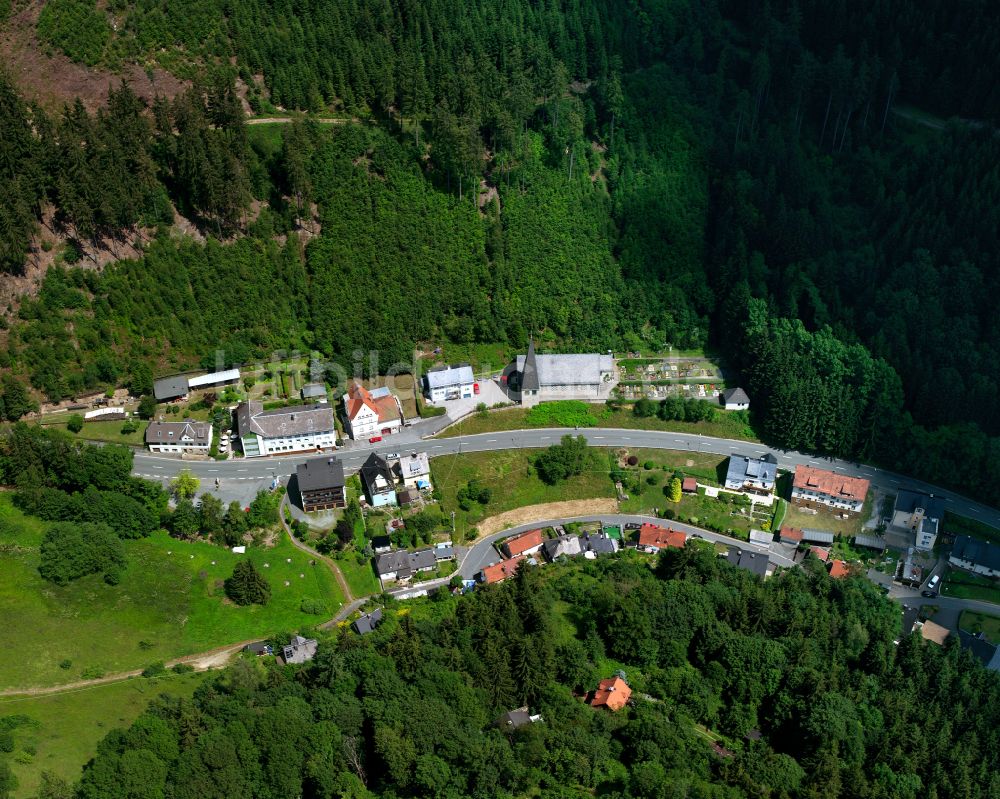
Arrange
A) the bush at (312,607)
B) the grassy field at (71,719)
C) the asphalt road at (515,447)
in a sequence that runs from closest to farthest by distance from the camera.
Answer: the grassy field at (71,719) → the bush at (312,607) → the asphalt road at (515,447)

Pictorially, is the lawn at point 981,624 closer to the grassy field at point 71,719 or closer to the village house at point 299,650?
the village house at point 299,650

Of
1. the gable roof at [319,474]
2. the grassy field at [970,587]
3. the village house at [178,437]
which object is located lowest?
the grassy field at [970,587]

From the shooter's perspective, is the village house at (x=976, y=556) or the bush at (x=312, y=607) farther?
the village house at (x=976, y=556)

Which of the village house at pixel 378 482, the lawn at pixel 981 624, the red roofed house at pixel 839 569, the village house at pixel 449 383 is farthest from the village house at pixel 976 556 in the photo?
the village house at pixel 378 482

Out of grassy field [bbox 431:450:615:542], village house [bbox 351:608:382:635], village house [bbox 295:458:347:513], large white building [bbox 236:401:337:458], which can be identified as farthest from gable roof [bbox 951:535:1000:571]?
large white building [bbox 236:401:337:458]

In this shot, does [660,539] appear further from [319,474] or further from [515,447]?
[319,474]

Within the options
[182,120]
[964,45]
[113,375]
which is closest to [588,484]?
[113,375]

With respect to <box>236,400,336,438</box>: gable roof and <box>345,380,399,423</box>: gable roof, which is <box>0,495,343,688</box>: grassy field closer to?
<box>236,400,336,438</box>: gable roof
